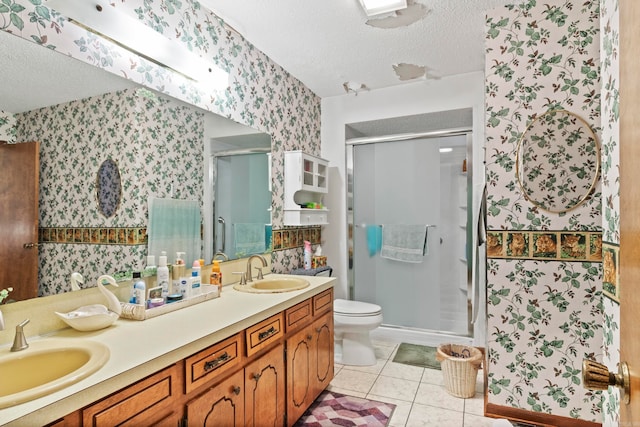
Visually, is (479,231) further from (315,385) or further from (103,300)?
(103,300)

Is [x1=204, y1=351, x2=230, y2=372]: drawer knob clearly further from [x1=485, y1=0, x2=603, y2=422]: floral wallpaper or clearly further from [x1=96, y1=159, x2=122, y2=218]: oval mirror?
[x1=485, y1=0, x2=603, y2=422]: floral wallpaper

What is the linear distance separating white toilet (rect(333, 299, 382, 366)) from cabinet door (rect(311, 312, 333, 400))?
388mm

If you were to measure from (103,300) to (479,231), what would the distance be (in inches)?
87.1

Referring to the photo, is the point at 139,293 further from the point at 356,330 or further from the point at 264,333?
the point at 356,330

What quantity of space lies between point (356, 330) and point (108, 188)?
6.70 feet

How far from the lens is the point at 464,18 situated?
2.27 metres

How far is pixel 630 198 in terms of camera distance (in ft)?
1.84

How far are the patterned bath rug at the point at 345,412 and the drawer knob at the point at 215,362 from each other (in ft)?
3.15

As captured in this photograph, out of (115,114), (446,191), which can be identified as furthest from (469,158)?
(115,114)

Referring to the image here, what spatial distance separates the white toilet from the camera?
2.83 meters

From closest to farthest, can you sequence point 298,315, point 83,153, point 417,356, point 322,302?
point 83,153 → point 298,315 → point 322,302 → point 417,356

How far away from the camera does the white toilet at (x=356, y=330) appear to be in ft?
9.29

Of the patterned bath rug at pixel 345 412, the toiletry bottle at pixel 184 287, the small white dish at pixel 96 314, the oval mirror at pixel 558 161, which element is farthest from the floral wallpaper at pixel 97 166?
the oval mirror at pixel 558 161

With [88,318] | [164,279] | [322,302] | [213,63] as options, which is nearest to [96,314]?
[88,318]
